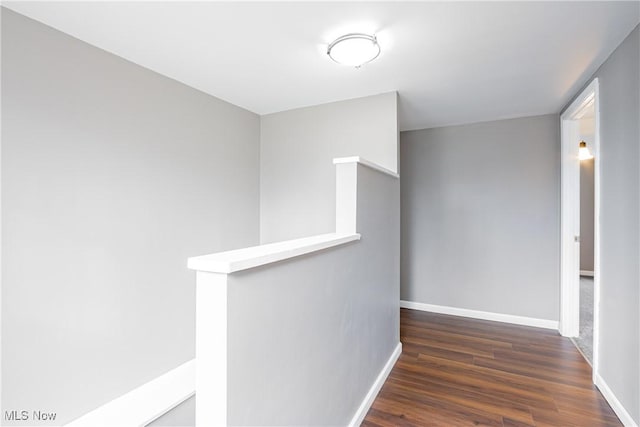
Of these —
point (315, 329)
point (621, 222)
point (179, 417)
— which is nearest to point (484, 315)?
point (621, 222)

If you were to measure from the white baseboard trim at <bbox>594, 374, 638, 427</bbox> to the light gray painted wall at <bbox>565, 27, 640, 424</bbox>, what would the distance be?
0.12 ft

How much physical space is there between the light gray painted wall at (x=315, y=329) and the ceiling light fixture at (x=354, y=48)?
68 centimetres

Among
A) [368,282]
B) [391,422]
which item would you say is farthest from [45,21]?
[391,422]

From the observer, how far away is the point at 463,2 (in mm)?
1504

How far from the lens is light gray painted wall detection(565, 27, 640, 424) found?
170 cm

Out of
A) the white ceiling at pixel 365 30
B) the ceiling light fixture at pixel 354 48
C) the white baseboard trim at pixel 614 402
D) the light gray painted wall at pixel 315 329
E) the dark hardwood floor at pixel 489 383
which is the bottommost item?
the dark hardwood floor at pixel 489 383

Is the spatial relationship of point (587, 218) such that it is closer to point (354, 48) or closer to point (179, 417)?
point (354, 48)

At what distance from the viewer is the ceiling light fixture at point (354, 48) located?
5.76 feet

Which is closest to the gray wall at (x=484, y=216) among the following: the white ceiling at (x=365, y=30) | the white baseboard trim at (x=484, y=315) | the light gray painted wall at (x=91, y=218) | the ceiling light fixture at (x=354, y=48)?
the white baseboard trim at (x=484, y=315)

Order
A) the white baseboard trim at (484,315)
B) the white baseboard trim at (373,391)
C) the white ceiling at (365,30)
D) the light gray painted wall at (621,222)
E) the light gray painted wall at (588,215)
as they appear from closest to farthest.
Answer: the white ceiling at (365,30) < the light gray painted wall at (621,222) < the white baseboard trim at (373,391) < the white baseboard trim at (484,315) < the light gray painted wall at (588,215)

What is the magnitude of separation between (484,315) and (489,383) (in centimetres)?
144

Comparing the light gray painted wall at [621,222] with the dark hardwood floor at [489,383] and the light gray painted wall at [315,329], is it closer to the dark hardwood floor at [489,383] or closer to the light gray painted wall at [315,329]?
the dark hardwood floor at [489,383]

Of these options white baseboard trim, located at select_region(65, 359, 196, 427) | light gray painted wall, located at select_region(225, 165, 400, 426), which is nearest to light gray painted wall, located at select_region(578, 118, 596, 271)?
light gray painted wall, located at select_region(225, 165, 400, 426)

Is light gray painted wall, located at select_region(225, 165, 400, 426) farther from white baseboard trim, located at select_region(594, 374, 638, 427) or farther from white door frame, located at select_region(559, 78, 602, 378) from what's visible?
white door frame, located at select_region(559, 78, 602, 378)
